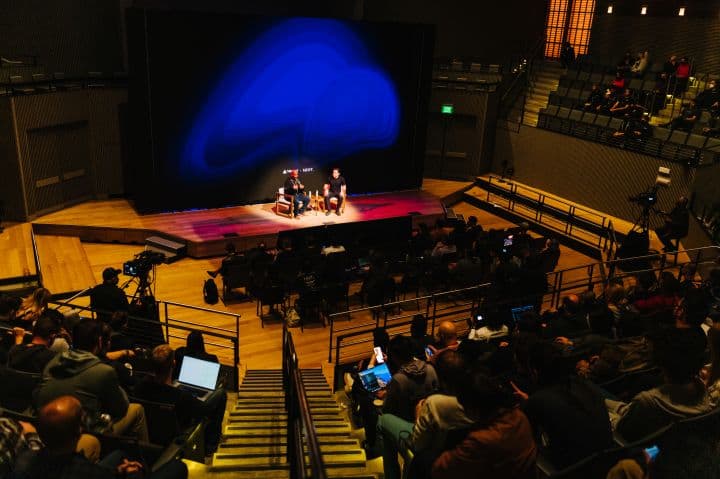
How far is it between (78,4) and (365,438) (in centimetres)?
1334

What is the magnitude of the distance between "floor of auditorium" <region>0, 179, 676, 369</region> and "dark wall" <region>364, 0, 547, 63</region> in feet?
26.2

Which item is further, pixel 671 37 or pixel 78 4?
pixel 671 37

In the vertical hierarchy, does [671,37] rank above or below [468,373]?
above

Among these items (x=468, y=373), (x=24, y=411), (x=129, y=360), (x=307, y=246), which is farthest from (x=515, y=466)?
(x=307, y=246)

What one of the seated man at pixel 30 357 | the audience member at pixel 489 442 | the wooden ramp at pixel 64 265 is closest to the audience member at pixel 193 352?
the seated man at pixel 30 357

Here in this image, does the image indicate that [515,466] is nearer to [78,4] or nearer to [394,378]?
[394,378]

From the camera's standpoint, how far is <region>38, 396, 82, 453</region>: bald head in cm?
276

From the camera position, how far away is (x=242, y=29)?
13.9 metres

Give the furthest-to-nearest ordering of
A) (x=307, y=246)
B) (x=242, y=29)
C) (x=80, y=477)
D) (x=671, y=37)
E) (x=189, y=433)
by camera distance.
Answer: (x=671, y=37), (x=242, y=29), (x=307, y=246), (x=189, y=433), (x=80, y=477)

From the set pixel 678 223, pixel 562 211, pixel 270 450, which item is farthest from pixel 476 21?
pixel 270 450

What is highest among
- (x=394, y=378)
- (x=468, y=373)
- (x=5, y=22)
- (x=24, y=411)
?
(x=5, y=22)

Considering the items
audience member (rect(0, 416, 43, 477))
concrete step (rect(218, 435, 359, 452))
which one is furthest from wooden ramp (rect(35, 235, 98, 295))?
audience member (rect(0, 416, 43, 477))

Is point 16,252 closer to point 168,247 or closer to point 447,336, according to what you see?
point 168,247

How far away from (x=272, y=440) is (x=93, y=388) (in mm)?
1391
